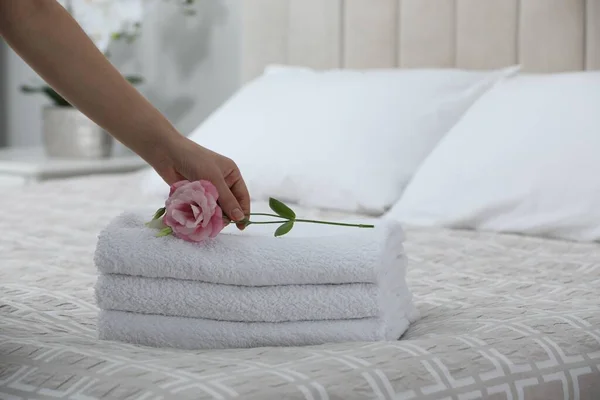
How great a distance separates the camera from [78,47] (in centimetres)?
104

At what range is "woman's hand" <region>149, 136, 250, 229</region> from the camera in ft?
3.26

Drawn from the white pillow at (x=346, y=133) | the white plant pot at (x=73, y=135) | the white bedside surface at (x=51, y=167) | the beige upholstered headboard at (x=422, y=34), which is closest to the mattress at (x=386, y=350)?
the white pillow at (x=346, y=133)

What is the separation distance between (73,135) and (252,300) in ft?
7.35

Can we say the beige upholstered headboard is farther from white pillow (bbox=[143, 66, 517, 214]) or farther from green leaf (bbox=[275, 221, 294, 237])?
green leaf (bbox=[275, 221, 294, 237])

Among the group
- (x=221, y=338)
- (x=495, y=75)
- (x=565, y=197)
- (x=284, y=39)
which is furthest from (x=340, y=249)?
(x=284, y=39)

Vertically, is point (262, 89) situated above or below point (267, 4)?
below

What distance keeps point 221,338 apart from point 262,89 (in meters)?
1.35

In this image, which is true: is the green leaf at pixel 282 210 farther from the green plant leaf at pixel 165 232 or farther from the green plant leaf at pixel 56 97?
the green plant leaf at pixel 56 97

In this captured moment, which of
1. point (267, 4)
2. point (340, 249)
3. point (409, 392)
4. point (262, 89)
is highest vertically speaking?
point (267, 4)

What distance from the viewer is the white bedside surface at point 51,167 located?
2.75 m

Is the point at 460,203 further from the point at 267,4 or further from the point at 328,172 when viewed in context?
the point at 267,4

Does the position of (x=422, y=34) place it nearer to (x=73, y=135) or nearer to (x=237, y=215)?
(x=73, y=135)

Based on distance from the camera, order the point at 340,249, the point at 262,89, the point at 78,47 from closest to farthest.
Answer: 1. the point at 340,249
2. the point at 78,47
3. the point at 262,89

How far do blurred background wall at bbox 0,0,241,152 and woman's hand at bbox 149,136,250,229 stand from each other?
2.06 m
